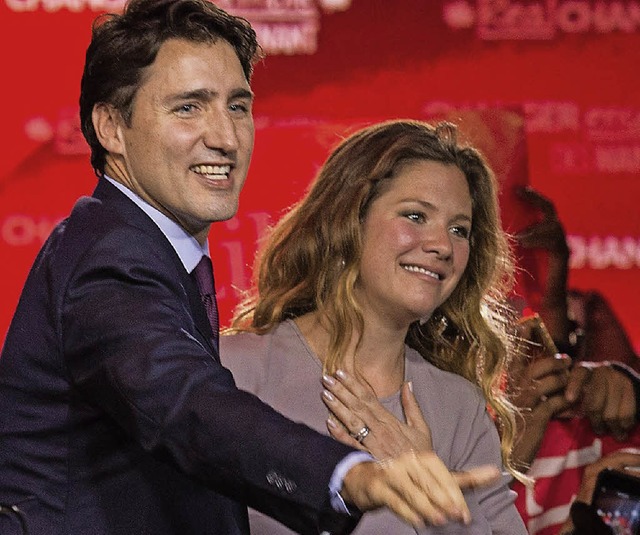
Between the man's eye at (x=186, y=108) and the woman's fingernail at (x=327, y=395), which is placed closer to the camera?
the man's eye at (x=186, y=108)

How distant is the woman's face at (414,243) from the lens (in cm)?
215

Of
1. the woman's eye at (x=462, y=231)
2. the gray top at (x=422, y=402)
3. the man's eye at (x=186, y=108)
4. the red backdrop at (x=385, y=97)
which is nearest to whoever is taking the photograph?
the man's eye at (x=186, y=108)

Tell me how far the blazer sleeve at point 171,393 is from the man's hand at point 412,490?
41 mm

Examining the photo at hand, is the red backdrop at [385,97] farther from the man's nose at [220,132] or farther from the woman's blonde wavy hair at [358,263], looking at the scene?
the man's nose at [220,132]

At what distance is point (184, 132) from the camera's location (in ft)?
4.71

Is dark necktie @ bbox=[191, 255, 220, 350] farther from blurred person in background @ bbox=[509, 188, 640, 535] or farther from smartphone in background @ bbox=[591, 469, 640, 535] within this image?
smartphone in background @ bbox=[591, 469, 640, 535]

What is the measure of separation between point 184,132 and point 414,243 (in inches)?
31.6

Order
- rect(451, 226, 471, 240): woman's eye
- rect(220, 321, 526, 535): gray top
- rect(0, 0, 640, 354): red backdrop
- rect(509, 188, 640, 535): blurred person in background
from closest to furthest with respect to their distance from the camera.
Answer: rect(220, 321, 526, 535): gray top
rect(451, 226, 471, 240): woman's eye
rect(509, 188, 640, 535): blurred person in background
rect(0, 0, 640, 354): red backdrop

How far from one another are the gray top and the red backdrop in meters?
0.79

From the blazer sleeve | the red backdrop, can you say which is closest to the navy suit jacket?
the blazer sleeve

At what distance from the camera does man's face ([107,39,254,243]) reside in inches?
56.4

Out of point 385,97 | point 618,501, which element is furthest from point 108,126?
point 385,97

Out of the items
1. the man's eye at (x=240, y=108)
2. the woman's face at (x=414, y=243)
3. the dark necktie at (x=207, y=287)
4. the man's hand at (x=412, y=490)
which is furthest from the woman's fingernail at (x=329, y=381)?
the man's hand at (x=412, y=490)

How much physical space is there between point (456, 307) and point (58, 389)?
4.08 feet
